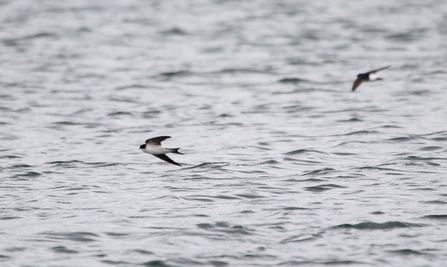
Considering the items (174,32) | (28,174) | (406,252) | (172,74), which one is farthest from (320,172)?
(174,32)

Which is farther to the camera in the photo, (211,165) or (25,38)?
(25,38)

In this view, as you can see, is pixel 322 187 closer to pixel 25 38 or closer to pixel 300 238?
pixel 300 238

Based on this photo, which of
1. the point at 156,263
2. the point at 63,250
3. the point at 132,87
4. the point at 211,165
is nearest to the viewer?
the point at 156,263

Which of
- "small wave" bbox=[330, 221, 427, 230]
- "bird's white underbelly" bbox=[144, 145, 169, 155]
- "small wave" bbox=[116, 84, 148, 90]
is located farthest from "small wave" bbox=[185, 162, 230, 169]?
"small wave" bbox=[116, 84, 148, 90]

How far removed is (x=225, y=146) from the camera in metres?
13.8

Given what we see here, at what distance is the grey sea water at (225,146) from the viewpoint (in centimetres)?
848

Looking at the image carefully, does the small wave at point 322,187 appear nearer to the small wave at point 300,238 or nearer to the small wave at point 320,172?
the small wave at point 320,172

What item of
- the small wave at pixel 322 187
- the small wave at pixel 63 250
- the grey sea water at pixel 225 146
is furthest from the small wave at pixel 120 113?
the small wave at pixel 63 250

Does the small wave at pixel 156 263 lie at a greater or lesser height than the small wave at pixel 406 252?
greater

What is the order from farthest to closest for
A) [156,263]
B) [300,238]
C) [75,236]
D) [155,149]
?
[155,149] → [75,236] → [300,238] → [156,263]

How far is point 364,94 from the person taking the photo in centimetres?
1869

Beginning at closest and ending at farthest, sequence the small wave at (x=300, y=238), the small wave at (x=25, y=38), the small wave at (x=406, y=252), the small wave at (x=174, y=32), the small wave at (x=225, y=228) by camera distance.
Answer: the small wave at (x=406, y=252) < the small wave at (x=300, y=238) < the small wave at (x=225, y=228) < the small wave at (x=25, y=38) < the small wave at (x=174, y=32)

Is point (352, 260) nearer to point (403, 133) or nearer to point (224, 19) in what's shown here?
point (403, 133)

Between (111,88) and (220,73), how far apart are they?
4.05m
